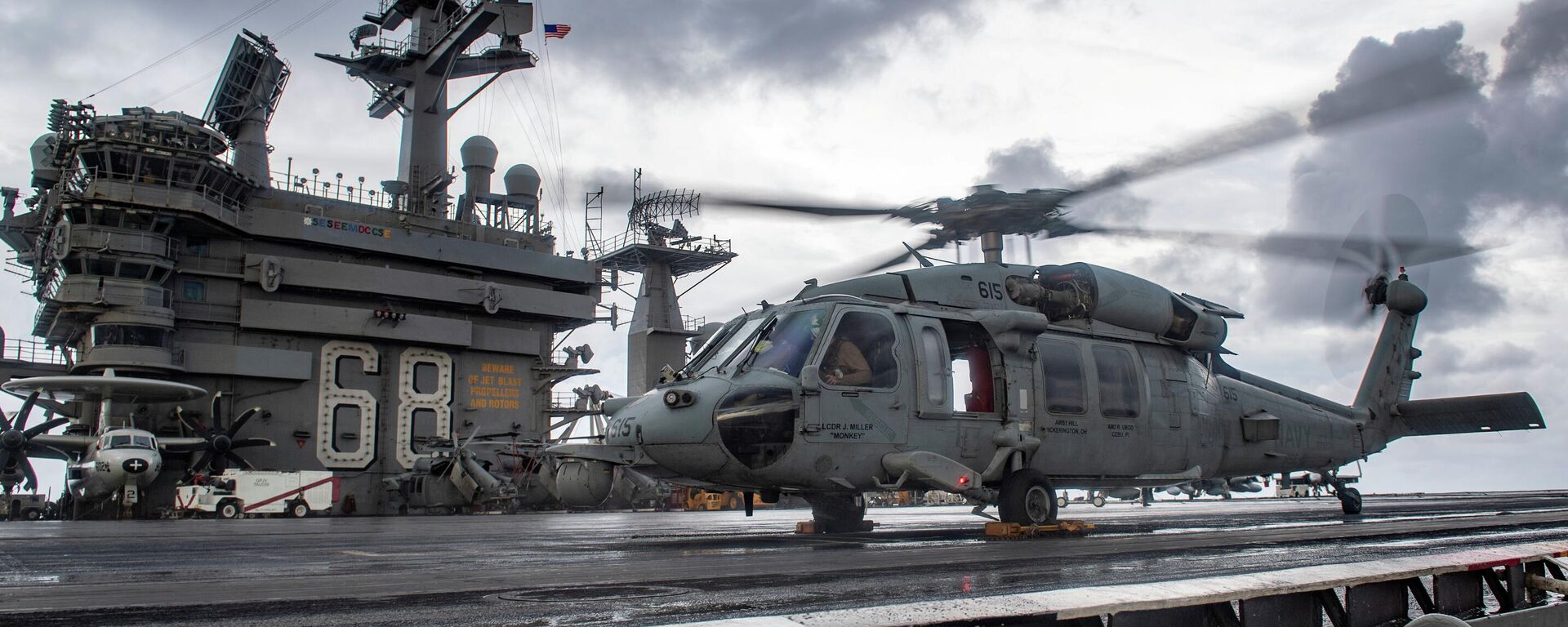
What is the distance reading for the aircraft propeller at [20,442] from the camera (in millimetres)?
33625

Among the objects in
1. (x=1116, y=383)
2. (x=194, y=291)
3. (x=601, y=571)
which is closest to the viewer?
(x=601, y=571)

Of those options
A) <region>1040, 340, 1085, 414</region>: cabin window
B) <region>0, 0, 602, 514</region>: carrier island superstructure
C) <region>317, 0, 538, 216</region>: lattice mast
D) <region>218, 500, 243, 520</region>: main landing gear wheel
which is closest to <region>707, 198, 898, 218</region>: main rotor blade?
<region>1040, 340, 1085, 414</region>: cabin window

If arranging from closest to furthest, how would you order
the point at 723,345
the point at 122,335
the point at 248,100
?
the point at 723,345
the point at 122,335
the point at 248,100

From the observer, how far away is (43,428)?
3594cm

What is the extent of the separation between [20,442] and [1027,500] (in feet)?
122

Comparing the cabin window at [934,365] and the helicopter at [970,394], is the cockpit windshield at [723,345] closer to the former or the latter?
the helicopter at [970,394]

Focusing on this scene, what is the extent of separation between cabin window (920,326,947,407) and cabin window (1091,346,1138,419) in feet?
8.45

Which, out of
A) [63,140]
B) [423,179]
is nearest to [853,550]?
[63,140]

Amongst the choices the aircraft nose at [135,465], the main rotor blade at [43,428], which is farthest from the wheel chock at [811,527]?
the main rotor blade at [43,428]

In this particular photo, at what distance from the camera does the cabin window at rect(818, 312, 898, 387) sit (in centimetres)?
1073

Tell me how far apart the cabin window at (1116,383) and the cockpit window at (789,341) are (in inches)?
166

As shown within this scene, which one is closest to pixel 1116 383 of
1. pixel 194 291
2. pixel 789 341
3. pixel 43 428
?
pixel 789 341

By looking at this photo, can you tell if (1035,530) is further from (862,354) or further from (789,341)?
(789,341)

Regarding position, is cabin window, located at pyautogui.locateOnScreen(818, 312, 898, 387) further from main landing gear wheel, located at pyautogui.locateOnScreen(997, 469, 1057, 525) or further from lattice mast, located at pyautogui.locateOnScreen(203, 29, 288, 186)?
lattice mast, located at pyautogui.locateOnScreen(203, 29, 288, 186)
